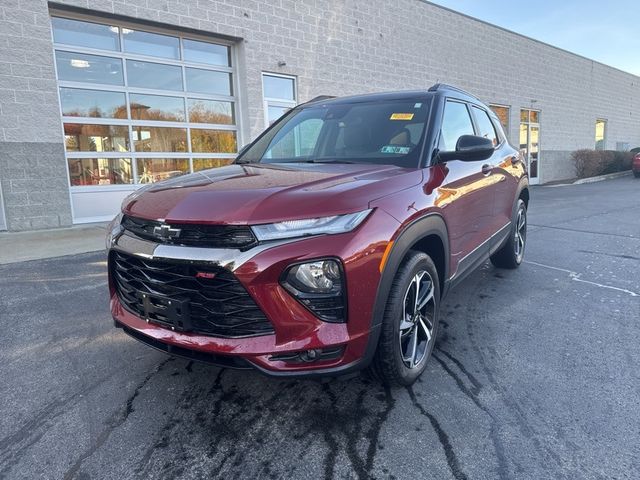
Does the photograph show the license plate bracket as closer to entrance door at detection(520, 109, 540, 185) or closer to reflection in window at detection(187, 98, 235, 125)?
reflection in window at detection(187, 98, 235, 125)

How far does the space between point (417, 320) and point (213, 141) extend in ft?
28.0

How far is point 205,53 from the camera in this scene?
9969 millimetres

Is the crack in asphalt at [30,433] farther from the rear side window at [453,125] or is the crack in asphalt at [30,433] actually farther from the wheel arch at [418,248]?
the rear side window at [453,125]

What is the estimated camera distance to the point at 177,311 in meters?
2.21

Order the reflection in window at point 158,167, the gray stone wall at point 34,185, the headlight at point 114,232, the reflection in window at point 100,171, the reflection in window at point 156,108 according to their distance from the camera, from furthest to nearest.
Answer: the reflection in window at point 158,167
the reflection in window at point 156,108
the reflection in window at point 100,171
the gray stone wall at point 34,185
the headlight at point 114,232

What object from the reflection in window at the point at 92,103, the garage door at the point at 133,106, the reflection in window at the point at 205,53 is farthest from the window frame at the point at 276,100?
the reflection in window at the point at 92,103

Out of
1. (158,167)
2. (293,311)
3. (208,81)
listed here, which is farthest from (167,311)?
(208,81)

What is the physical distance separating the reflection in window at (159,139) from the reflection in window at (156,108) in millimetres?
225

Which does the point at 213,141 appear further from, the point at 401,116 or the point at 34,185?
the point at 401,116

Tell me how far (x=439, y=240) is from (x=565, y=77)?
852 inches

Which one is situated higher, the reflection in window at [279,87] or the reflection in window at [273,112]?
the reflection in window at [279,87]

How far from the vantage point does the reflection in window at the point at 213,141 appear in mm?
10000

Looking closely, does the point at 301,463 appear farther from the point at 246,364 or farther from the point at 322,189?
the point at 322,189

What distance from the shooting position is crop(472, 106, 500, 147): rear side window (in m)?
4.22
